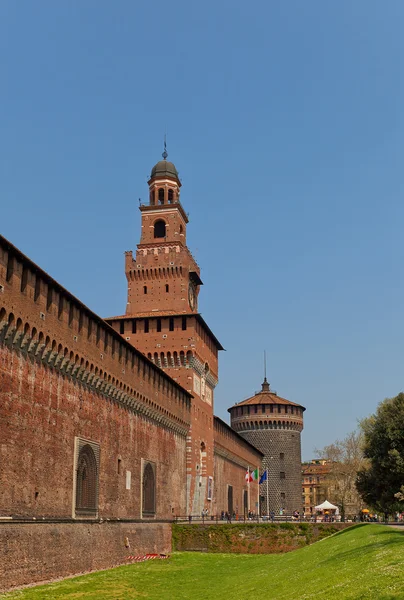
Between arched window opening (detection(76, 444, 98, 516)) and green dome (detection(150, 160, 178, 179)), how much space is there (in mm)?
29486

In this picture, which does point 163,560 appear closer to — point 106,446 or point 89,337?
point 106,446

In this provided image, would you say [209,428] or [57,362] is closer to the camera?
[57,362]

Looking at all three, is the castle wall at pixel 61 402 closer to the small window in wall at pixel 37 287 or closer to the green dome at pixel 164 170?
the small window in wall at pixel 37 287

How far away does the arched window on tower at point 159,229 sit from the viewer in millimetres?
51344

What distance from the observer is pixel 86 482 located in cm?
2678

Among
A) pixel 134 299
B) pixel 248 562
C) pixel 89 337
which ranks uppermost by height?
pixel 134 299

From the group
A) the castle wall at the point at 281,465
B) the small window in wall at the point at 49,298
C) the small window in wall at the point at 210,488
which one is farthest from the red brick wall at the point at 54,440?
the castle wall at the point at 281,465

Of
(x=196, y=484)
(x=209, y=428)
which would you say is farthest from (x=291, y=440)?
(x=196, y=484)

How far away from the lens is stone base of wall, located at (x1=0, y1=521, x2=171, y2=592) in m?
20.1

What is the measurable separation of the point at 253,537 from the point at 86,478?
569 inches

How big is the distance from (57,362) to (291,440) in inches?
2095

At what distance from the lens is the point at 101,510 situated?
28250 millimetres

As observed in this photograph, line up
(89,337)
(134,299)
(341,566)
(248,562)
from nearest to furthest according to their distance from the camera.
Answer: (341,566) < (89,337) < (248,562) < (134,299)

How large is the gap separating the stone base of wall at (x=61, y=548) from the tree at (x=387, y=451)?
1188cm
